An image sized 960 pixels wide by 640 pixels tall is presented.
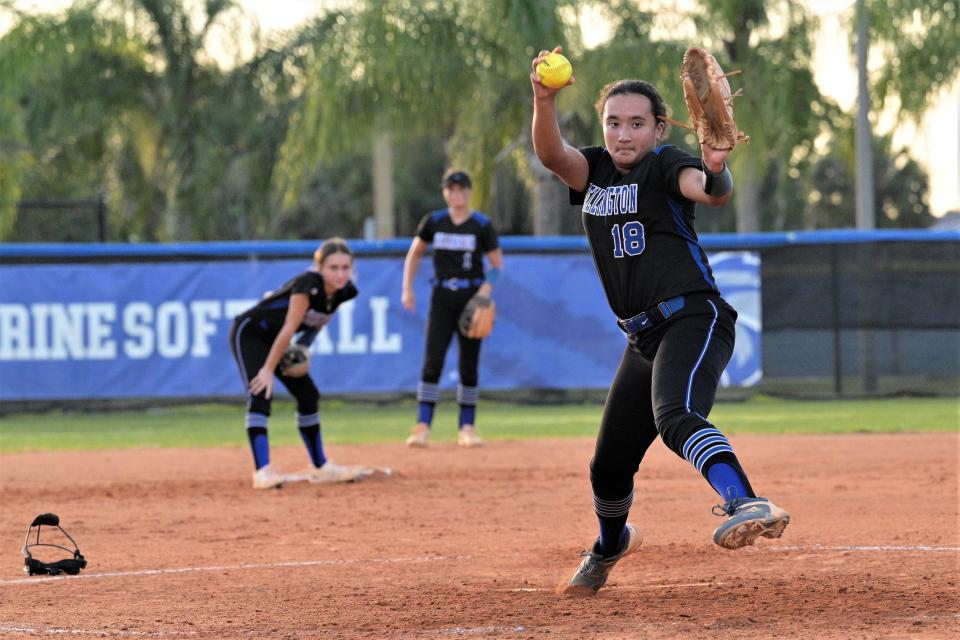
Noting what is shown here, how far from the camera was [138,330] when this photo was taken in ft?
46.8

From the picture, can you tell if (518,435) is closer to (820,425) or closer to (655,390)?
(820,425)

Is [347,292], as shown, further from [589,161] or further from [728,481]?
[728,481]

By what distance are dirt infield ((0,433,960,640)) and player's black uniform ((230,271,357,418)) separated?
1.89 feet

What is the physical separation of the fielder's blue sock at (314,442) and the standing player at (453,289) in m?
1.91

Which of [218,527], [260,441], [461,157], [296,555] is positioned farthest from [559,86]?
[461,157]

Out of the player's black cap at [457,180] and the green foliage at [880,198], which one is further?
the green foliage at [880,198]

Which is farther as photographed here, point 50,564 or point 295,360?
point 295,360

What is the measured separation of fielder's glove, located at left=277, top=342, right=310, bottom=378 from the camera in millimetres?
8352

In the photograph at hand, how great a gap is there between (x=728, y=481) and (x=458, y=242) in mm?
6679

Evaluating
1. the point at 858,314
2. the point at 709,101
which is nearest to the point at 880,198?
the point at 858,314

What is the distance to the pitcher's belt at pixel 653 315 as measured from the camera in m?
4.51

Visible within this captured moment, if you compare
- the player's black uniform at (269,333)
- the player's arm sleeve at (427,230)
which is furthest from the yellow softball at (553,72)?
the player's arm sleeve at (427,230)

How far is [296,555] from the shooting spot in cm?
603

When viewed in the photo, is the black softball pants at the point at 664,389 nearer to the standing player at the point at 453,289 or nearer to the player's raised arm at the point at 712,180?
the player's raised arm at the point at 712,180
